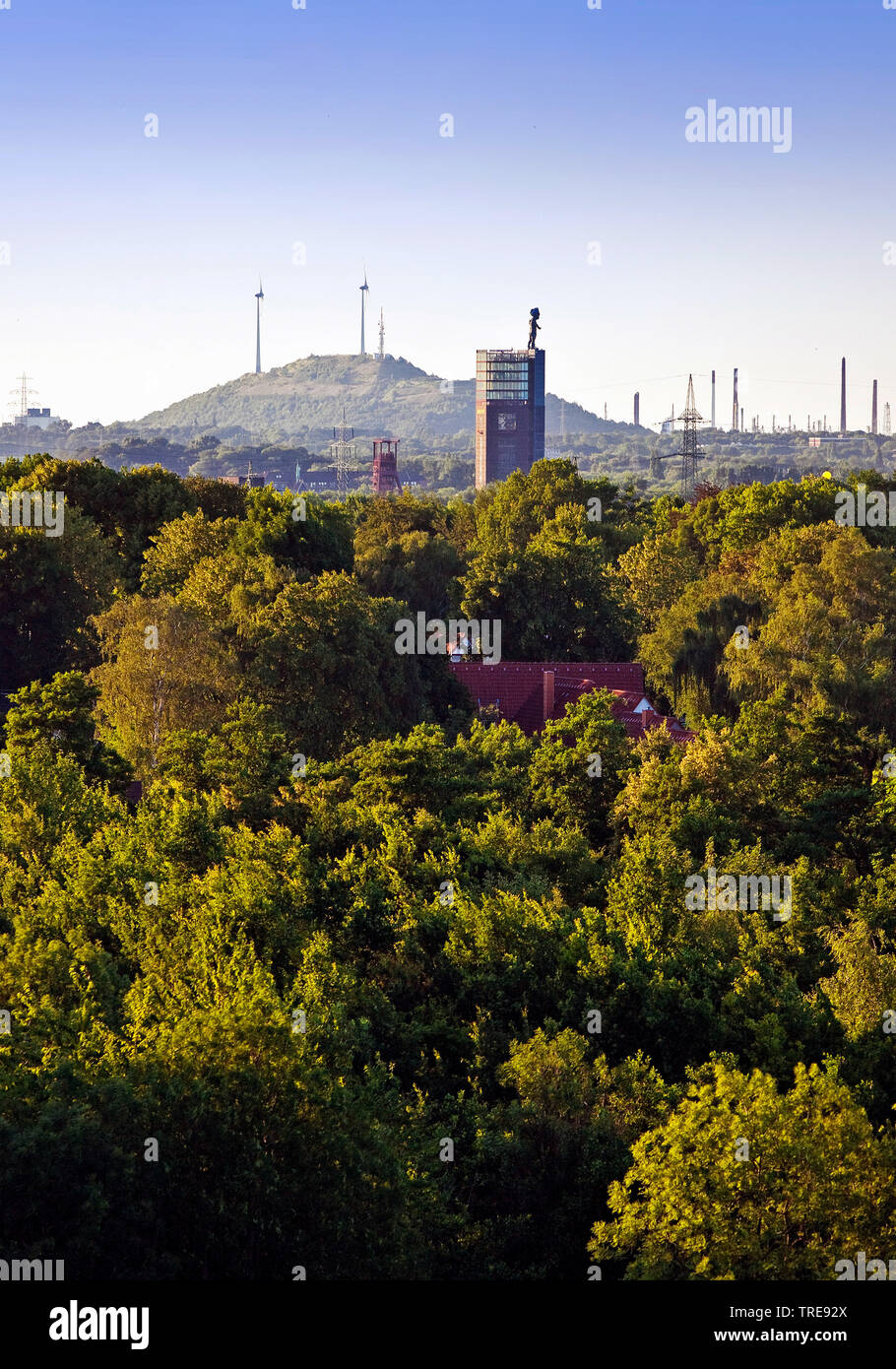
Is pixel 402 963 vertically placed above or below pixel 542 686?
below

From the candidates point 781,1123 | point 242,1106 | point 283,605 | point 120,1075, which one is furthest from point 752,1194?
Result: point 283,605

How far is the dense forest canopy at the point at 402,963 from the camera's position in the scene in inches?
621

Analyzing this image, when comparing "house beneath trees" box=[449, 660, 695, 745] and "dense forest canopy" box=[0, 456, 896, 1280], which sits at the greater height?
"house beneath trees" box=[449, 660, 695, 745]

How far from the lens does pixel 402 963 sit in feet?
74.3

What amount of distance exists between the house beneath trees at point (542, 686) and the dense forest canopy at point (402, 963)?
9.30ft

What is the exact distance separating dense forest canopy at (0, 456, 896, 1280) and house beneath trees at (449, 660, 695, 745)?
284 centimetres

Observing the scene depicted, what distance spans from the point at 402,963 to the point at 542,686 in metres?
27.6

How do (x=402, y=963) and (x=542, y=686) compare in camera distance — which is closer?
(x=402, y=963)

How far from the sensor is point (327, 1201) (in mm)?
15609

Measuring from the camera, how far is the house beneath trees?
47.8 meters
